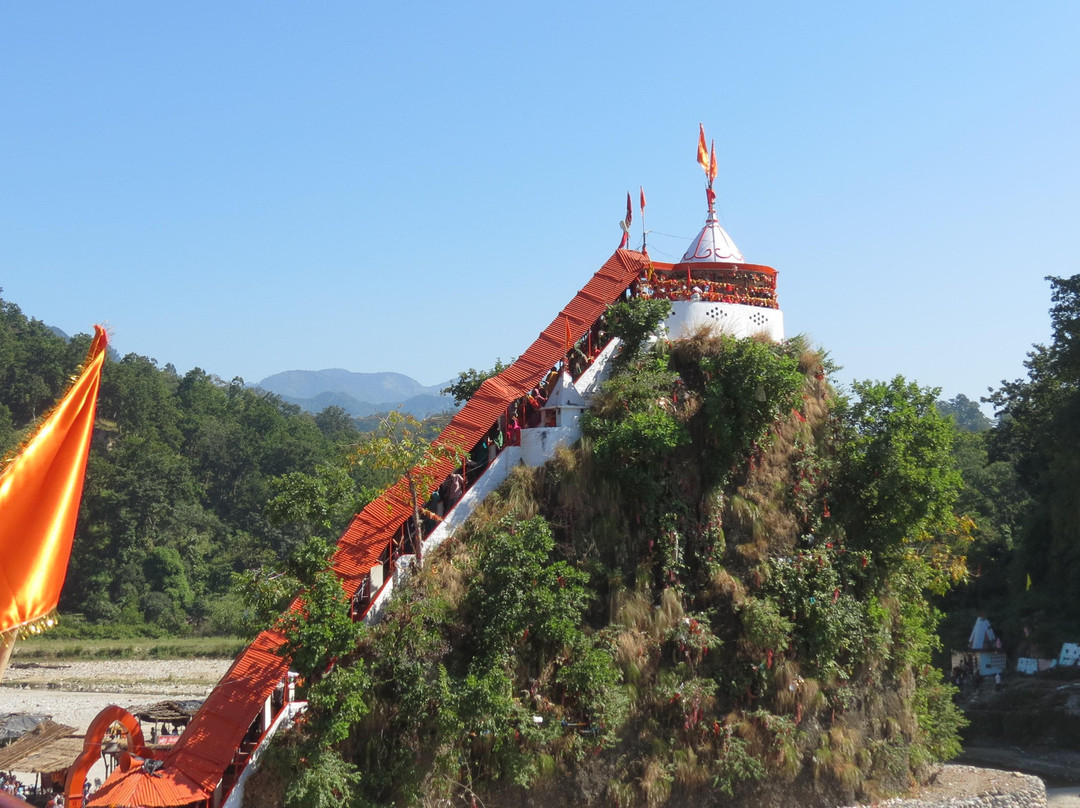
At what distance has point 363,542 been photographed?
53.3 ft

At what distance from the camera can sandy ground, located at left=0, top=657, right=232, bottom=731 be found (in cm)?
3253

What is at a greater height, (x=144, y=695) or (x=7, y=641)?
(x=7, y=641)

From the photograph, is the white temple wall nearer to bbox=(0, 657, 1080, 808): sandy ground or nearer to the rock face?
the rock face

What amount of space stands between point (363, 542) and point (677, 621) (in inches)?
202

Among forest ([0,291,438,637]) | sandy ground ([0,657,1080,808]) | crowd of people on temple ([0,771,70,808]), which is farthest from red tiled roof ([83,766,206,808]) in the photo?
forest ([0,291,438,637])

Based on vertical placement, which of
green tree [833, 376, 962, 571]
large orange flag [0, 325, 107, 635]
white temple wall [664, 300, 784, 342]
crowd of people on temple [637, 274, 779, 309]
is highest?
crowd of people on temple [637, 274, 779, 309]

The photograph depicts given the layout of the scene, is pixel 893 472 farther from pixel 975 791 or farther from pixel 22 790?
pixel 22 790

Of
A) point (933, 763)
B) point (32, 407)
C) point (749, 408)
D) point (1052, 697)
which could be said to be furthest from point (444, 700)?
point (32, 407)

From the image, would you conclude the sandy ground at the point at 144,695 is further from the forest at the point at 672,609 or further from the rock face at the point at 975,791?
the forest at the point at 672,609

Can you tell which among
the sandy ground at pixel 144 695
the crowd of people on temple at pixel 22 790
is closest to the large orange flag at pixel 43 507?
the crowd of people on temple at pixel 22 790

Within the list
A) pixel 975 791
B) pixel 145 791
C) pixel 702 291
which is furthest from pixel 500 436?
pixel 975 791

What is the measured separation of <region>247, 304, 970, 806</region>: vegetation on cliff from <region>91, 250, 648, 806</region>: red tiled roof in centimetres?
77

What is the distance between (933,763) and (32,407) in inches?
2221

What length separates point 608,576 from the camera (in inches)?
661
